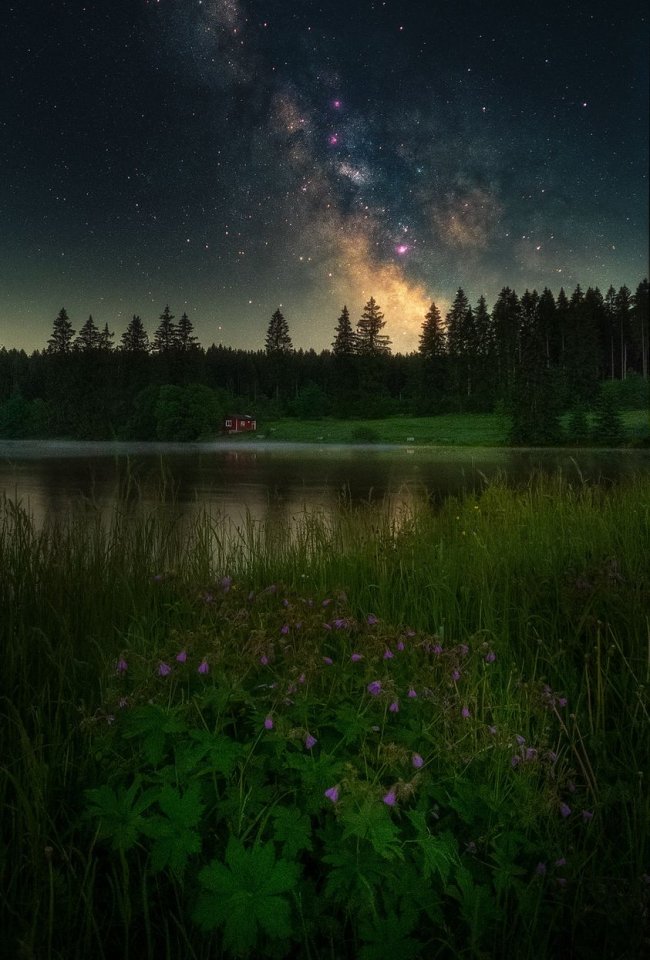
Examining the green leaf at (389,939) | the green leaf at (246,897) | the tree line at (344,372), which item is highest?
the tree line at (344,372)

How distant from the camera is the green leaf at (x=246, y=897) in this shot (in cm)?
173

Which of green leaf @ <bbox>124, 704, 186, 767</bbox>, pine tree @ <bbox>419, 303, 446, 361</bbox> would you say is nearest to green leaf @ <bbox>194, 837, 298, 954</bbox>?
green leaf @ <bbox>124, 704, 186, 767</bbox>

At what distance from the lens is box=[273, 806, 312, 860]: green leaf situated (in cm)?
195

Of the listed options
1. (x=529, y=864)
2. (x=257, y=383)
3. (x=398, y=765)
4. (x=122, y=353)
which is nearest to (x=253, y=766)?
(x=398, y=765)

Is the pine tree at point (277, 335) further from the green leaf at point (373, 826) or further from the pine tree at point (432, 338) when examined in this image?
the green leaf at point (373, 826)

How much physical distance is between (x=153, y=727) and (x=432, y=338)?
348 ft

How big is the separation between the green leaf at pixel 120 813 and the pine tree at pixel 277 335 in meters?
119

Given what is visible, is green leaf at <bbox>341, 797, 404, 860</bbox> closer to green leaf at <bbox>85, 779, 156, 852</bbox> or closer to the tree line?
green leaf at <bbox>85, 779, 156, 852</bbox>

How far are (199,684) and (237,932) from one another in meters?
1.23

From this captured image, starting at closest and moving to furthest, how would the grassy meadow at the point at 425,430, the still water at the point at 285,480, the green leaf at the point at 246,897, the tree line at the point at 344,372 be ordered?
1. the green leaf at the point at 246,897
2. the still water at the point at 285,480
3. the grassy meadow at the point at 425,430
4. the tree line at the point at 344,372

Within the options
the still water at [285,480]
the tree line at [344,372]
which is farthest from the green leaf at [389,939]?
the tree line at [344,372]

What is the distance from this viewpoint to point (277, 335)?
4658 inches

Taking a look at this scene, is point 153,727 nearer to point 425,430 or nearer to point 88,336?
point 425,430

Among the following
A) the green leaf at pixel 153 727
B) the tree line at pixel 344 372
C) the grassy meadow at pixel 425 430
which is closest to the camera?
the green leaf at pixel 153 727
